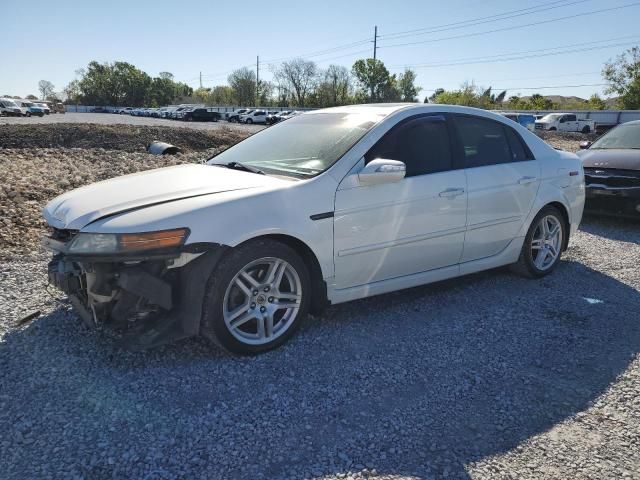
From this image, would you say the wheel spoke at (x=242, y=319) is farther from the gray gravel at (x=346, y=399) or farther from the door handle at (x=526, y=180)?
the door handle at (x=526, y=180)

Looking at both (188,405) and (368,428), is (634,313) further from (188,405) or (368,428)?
(188,405)

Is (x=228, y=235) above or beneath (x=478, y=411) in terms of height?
above

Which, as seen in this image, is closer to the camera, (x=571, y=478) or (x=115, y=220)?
(x=571, y=478)

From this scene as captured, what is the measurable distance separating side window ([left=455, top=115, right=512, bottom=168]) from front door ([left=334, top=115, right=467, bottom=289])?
8.0 inches

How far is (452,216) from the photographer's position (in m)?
4.21

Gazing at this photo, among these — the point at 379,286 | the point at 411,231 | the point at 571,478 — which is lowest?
the point at 571,478

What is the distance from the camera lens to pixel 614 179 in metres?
7.47

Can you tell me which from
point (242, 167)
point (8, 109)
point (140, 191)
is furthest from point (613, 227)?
point (8, 109)

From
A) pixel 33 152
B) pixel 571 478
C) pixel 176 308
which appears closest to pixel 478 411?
pixel 571 478

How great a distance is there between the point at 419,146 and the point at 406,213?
2.02ft

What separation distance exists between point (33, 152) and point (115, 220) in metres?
10.5

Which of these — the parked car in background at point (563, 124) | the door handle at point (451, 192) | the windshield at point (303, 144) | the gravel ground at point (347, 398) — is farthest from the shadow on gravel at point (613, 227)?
the parked car in background at point (563, 124)

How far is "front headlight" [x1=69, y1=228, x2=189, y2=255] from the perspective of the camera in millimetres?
2951

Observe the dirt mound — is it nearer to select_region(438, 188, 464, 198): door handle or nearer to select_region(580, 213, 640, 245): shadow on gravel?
select_region(580, 213, 640, 245): shadow on gravel
